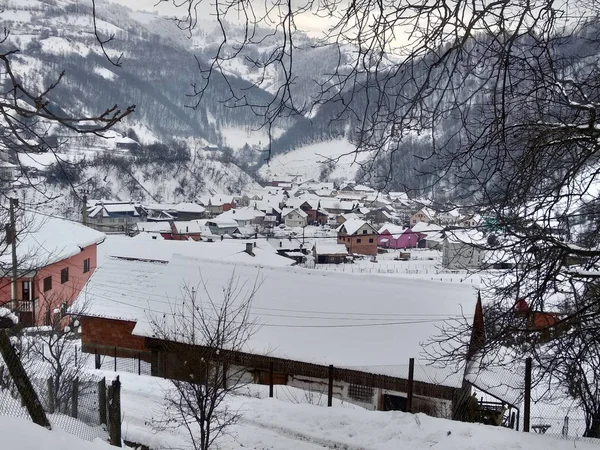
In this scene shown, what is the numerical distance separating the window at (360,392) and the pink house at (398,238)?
1361 inches

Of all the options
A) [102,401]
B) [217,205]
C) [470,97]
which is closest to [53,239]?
[102,401]

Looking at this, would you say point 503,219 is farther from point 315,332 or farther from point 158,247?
point 158,247

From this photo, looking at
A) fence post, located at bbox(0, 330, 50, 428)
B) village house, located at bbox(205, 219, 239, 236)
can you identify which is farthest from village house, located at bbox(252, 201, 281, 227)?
fence post, located at bbox(0, 330, 50, 428)

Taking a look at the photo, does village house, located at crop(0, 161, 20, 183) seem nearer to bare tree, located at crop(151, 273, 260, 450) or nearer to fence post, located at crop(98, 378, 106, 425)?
fence post, located at crop(98, 378, 106, 425)

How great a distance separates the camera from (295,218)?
55.4 metres

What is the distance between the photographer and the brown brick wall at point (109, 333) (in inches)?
532

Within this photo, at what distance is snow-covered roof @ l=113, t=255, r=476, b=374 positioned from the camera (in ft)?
37.1

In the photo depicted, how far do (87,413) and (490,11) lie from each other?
6.98 m

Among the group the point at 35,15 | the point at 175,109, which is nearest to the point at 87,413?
the point at 175,109

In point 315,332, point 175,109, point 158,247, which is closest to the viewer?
point 315,332

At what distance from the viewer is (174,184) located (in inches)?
2832

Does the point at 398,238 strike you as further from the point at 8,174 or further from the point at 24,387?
the point at 24,387

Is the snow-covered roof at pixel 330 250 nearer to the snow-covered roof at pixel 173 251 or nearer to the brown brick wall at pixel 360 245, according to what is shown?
the brown brick wall at pixel 360 245

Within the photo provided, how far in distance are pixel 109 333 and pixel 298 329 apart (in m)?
5.17
